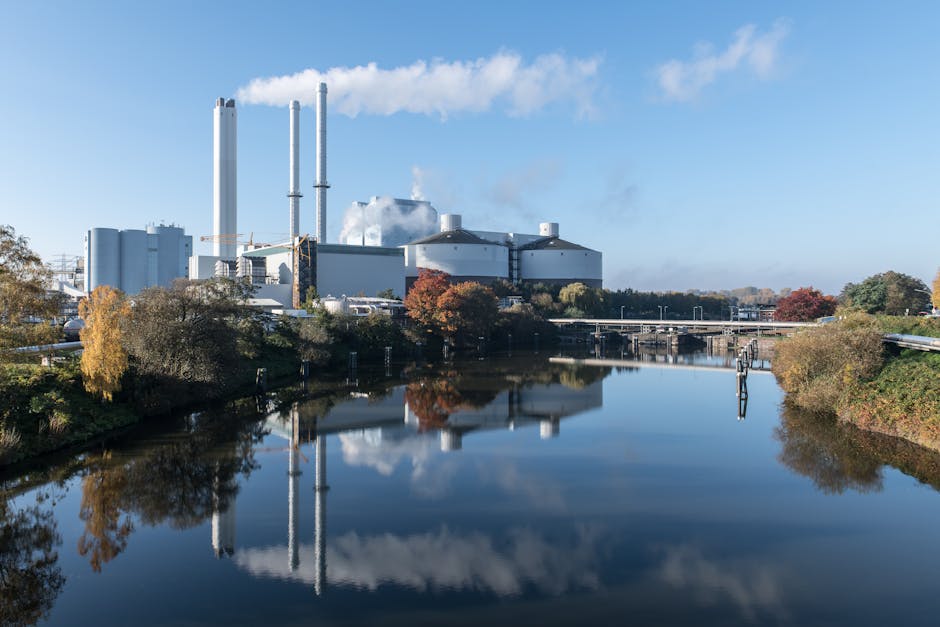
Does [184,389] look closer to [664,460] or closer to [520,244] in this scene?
[664,460]

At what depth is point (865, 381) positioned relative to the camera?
21.5m

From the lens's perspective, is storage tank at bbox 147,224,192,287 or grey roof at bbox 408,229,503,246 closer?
grey roof at bbox 408,229,503,246

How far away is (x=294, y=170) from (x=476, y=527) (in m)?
62.0

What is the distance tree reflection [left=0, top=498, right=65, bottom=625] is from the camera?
8.92 meters

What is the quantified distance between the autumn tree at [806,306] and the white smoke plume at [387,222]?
50.3 meters

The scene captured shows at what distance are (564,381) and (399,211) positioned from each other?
210 feet

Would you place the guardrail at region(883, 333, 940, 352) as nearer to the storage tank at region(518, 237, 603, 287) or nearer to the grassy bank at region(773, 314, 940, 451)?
the grassy bank at region(773, 314, 940, 451)

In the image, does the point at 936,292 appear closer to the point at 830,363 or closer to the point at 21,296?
the point at 830,363

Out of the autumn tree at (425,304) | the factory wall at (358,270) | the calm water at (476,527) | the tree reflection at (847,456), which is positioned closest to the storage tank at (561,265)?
the factory wall at (358,270)

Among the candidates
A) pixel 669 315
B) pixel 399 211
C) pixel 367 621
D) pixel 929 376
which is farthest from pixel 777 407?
pixel 399 211

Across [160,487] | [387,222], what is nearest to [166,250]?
[387,222]

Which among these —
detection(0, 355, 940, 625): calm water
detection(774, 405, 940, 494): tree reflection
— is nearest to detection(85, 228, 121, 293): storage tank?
detection(0, 355, 940, 625): calm water

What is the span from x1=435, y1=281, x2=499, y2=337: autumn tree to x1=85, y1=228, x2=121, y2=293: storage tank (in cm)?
5711

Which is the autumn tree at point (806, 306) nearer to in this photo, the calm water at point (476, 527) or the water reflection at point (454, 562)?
the calm water at point (476, 527)
